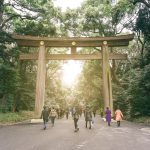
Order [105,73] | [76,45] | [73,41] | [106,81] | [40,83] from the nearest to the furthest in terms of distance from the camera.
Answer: [40,83] < [106,81] < [105,73] < [73,41] < [76,45]

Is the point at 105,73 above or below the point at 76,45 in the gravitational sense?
below

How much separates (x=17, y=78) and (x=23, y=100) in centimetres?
625

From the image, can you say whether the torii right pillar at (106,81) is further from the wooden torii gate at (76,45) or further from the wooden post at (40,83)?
the wooden post at (40,83)

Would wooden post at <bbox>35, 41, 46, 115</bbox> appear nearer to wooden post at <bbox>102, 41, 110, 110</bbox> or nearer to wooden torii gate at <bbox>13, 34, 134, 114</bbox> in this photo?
wooden torii gate at <bbox>13, 34, 134, 114</bbox>

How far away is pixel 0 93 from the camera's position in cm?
3250

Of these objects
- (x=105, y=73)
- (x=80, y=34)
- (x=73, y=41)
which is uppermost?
(x=80, y=34)

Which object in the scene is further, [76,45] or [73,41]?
[76,45]

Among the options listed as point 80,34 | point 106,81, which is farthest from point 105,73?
point 80,34

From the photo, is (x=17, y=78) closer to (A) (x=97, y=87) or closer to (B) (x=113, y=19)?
(B) (x=113, y=19)

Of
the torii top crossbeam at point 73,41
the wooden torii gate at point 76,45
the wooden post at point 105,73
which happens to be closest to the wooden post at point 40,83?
the wooden torii gate at point 76,45

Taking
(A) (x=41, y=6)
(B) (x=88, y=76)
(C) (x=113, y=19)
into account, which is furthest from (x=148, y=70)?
(B) (x=88, y=76)

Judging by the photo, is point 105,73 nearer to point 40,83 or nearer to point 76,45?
point 76,45

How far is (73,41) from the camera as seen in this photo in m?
30.3

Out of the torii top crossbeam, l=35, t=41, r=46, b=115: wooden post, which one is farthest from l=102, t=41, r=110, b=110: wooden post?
l=35, t=41, r=46, b=115: wooden post
